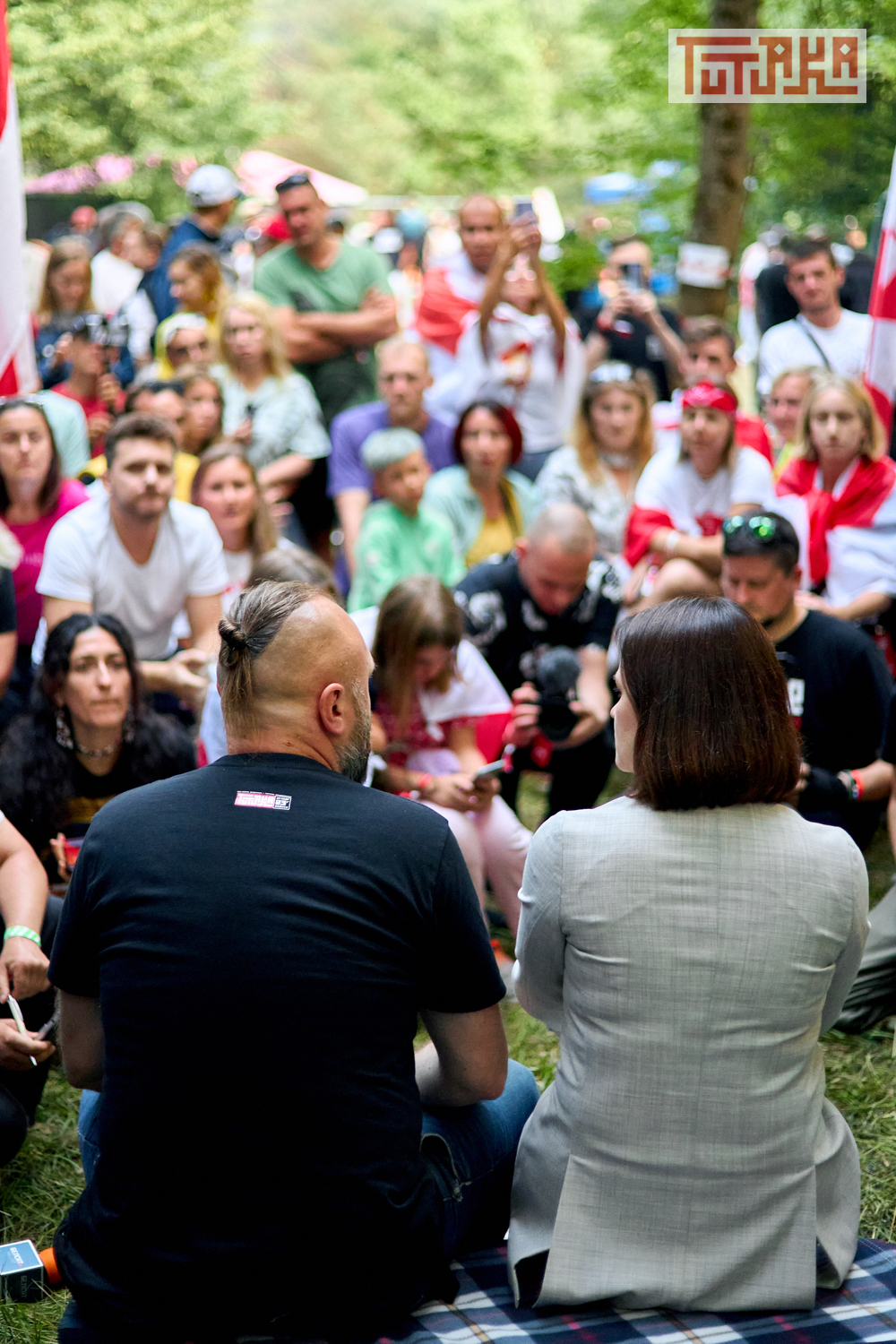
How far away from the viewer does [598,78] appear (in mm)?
7918

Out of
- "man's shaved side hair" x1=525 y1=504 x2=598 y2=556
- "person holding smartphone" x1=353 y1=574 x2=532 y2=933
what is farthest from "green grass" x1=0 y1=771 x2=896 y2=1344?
"man's shaved side hair" x1=525 y1=504 x2=598 y2=556

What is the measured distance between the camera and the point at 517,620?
4.13m

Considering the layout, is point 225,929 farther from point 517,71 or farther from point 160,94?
point 517,71

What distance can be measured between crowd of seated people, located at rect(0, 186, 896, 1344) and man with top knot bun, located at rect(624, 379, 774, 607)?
1cm

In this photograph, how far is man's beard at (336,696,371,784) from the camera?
181 centimetres

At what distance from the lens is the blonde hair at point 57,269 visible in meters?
6.30

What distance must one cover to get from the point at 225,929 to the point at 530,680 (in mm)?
2586

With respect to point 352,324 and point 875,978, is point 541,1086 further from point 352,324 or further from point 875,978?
point 352,324

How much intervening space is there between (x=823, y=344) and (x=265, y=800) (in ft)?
16.2

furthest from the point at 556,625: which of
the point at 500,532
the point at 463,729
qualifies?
the point at 500,532

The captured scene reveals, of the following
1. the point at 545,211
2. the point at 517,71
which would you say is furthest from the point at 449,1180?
the point at 517,71

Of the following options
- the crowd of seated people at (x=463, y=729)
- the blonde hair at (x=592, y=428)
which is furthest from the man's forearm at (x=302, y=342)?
the blonde hair at (x=592, y=428)

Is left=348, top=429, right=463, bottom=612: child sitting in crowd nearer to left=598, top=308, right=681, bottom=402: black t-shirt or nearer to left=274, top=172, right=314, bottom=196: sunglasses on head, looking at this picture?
left=274, top=172, right=314, bottom=196: sunglasses on head

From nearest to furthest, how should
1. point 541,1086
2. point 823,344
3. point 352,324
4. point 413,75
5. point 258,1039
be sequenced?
1. point 258,1039
2. point 541,1086
3. point 823,344
4. point 352,324
5. point 413,75
